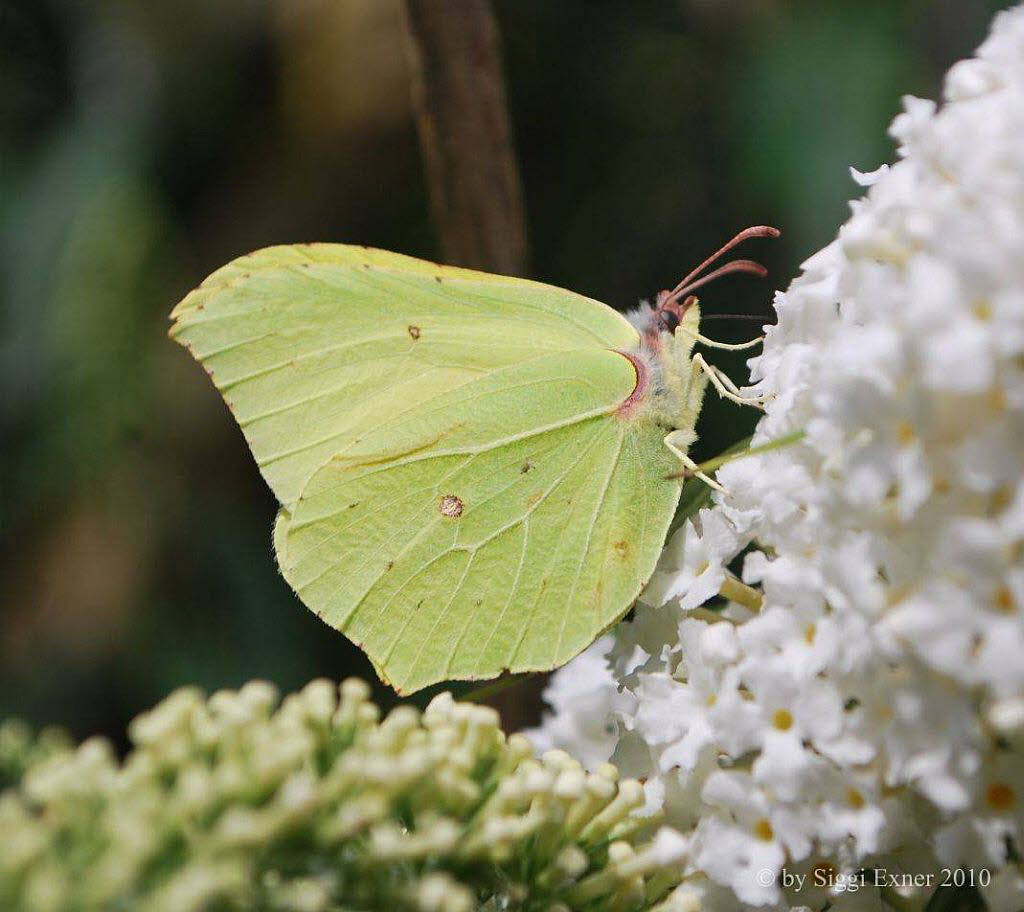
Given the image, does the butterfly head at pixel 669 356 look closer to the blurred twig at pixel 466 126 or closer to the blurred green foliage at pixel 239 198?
the blurred twig at pixel 466 126

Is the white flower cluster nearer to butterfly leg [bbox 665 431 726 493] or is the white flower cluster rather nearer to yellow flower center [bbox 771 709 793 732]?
yellow flower center [bbox 771 709 793 732]

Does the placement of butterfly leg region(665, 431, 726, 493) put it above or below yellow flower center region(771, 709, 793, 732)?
above

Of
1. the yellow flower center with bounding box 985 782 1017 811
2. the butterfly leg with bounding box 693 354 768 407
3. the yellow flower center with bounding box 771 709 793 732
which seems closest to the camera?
the yellow flower center with bounding box 985 782 1017 811

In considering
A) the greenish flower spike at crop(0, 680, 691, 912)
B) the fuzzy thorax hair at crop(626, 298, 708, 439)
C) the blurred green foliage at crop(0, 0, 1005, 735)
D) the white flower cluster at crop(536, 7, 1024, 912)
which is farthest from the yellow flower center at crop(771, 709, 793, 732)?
the blurred green foliage at crop(0, 0, 1005, 735)

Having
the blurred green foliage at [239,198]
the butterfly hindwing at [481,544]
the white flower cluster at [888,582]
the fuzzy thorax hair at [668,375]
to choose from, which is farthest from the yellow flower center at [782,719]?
the blurred green foliage at [239,198]

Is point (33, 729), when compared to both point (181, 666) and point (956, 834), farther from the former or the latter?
point (956, 834)

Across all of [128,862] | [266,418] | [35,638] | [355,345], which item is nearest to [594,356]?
[355,345]

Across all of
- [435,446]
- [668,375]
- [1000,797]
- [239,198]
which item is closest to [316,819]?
[1000,797]
